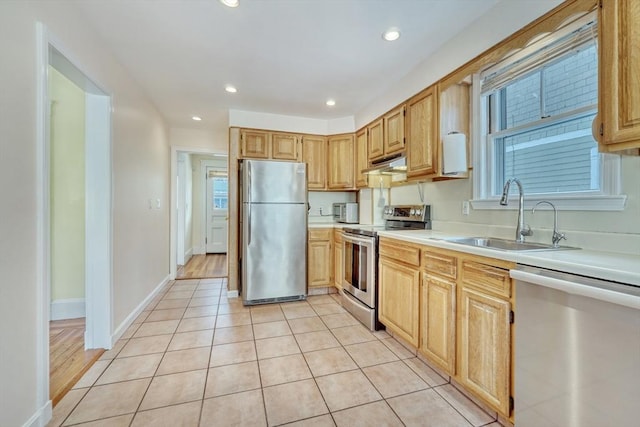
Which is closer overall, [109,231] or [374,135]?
[109,231]

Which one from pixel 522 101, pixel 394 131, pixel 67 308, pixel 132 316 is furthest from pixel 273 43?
pixel 67 308

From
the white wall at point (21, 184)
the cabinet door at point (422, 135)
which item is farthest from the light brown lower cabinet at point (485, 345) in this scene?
the white wall at point (21, 184)

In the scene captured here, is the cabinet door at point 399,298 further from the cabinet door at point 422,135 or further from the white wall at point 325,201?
the white wall at point 325,201

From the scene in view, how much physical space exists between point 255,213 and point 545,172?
2.68 meters

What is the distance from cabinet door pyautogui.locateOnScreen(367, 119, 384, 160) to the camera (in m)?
3.07

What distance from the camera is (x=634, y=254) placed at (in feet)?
4.24

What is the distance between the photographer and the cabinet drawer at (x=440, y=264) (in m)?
1.68

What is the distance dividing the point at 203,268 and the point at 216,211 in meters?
1.84

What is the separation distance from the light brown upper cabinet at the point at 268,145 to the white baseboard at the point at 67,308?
7.58ft

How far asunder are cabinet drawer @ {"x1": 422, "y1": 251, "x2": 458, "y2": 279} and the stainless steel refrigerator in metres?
1.78

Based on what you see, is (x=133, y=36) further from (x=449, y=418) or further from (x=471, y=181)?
(x=449, y=418)

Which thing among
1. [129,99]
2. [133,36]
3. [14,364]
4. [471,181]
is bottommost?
[14,364]

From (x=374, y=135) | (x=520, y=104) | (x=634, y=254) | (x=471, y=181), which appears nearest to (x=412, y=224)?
(x=471, y=181)

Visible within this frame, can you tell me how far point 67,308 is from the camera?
2754mm
